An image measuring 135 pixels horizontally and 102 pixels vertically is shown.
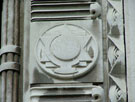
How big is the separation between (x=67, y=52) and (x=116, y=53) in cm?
111

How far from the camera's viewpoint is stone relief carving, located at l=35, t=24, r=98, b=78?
62.8 ft

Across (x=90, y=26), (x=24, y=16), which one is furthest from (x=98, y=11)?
(x=24, y=16)

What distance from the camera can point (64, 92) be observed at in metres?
18.9

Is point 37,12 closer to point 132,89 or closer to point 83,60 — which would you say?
point 83,60

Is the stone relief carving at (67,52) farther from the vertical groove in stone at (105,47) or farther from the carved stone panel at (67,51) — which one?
the vertical groove in stone at (105,47)

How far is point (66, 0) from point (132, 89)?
9.13 ft

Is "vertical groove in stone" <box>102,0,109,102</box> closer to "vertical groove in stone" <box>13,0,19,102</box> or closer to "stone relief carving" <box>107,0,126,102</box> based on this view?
"stone relief carving" <box>107,0,126,102</box>

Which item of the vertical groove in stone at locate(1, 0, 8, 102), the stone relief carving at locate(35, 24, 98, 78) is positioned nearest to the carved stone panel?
the stone relief carving at locate(35, 24, 98, 78)

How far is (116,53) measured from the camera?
1911 centimetres

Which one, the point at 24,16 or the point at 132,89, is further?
the point at 24,16

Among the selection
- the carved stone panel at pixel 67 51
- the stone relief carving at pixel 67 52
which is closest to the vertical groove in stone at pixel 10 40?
the carved stone panel at pixel 67 51

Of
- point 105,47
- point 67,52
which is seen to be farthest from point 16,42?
point 105,47

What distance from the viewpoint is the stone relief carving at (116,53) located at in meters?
18.8

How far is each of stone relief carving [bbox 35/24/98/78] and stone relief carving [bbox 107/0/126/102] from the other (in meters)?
0.41
